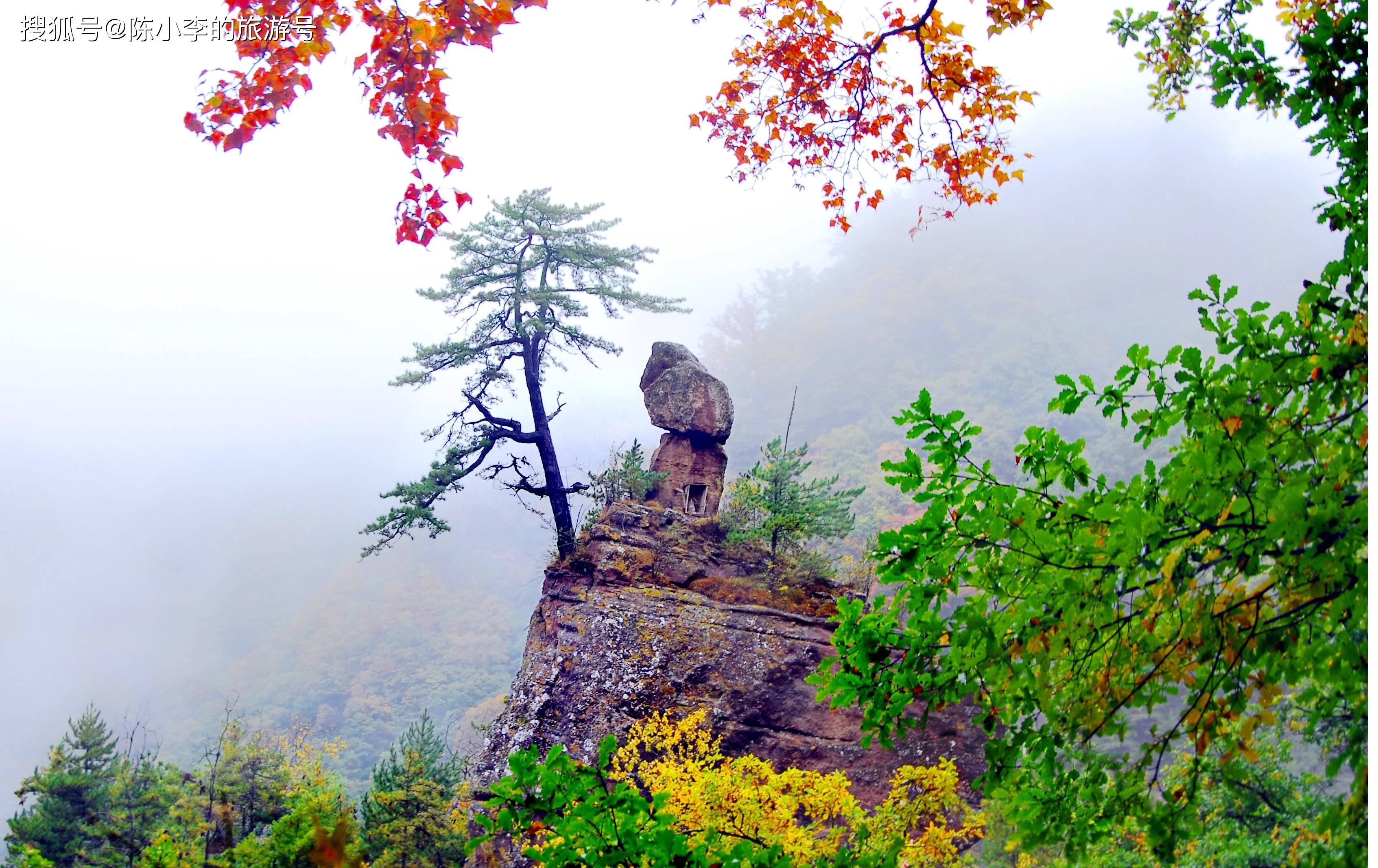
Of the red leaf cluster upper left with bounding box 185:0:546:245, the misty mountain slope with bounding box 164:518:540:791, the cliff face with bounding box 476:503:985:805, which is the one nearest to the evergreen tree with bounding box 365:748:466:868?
the cliff face with bounding box 476:503:985:805

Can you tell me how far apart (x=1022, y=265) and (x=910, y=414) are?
50.8 m

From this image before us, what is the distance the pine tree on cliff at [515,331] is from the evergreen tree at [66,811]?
5481 millimetres

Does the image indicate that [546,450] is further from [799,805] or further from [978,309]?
[978,309]

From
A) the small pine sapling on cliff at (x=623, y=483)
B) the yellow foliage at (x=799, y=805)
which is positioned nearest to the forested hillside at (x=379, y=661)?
the small pine sapling on cliff at (x=623, y=483)

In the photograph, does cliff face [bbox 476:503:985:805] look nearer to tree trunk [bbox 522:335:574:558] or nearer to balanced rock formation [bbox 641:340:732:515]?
tree trunk [bbox 522:335:574:558]

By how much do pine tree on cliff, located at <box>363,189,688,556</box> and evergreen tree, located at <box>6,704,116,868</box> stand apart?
548 centimetres

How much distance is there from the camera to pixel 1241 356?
71.1 inches

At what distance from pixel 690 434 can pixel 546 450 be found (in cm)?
203

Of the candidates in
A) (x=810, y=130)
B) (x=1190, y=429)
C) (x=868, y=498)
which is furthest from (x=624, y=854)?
(x=868, y=498)

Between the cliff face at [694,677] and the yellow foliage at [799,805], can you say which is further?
the cliff face at [694,677]

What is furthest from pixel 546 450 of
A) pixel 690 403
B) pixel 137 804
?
pixel 137 804

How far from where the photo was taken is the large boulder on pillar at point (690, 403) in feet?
33.9

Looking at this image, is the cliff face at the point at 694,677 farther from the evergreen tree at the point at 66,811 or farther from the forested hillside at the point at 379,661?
the forested hillside at the point at 379,661

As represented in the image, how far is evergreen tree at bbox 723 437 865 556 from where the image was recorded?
29.9 ft
